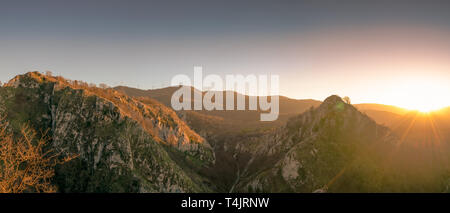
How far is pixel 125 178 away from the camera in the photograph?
273 feet

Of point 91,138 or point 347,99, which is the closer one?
point 91,138

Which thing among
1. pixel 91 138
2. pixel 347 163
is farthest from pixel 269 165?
pixel 91 138

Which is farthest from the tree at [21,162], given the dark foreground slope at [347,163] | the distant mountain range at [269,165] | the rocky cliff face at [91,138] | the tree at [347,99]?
the tree at [347,99]

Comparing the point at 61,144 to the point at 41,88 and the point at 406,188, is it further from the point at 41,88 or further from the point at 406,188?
the point at 406,188

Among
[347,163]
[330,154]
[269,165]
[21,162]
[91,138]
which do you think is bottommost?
[269,165]

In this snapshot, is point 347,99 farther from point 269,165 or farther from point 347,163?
point 269,165

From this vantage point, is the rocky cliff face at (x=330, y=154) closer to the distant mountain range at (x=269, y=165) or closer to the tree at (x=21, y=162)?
the distant mountain range at (x=269, y=165)

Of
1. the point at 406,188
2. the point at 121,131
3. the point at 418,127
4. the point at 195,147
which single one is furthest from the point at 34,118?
the point at 418,127

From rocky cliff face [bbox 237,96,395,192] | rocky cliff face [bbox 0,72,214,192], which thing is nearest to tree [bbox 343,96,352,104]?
rocky cliff face [bbox 237,96,395,192]

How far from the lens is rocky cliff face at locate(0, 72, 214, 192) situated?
275ft

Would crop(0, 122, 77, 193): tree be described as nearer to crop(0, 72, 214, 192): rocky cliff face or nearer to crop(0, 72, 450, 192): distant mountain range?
Answer: crop(0, 72, 214, 192): rocky cliff face

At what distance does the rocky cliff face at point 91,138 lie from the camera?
83875mm

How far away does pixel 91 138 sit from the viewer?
89.9 meters
